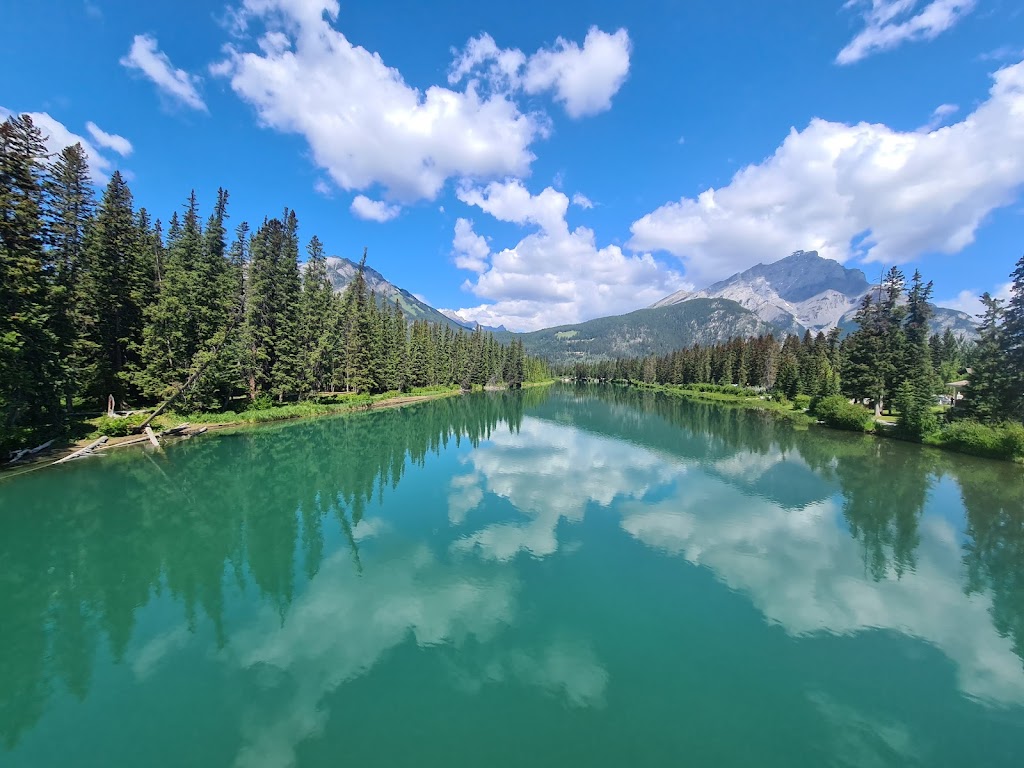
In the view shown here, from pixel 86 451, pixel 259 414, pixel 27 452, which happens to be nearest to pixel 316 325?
pixel 259 414

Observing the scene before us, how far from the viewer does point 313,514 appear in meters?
18.6

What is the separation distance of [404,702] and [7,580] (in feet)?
43.3

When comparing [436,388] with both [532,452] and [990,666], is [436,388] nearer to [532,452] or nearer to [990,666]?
[532,452]

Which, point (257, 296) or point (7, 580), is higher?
point (257, 296)

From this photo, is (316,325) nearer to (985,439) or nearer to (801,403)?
(985,439)

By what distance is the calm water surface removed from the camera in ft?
24.1

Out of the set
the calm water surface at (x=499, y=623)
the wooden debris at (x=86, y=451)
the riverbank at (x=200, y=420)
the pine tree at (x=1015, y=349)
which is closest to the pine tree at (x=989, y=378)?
the pine tree at (x=1015, y=349)

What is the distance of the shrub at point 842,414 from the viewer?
4553 centimetres

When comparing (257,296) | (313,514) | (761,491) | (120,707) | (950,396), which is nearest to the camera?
(120,707)

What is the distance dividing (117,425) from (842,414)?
214ft

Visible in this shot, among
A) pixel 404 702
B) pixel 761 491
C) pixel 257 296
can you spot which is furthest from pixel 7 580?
pixel 257 296

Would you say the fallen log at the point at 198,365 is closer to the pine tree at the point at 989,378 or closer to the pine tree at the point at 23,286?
the pine tree at the point at 23,286

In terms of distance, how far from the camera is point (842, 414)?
47.2 m

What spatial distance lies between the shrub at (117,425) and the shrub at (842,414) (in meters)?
64.7
